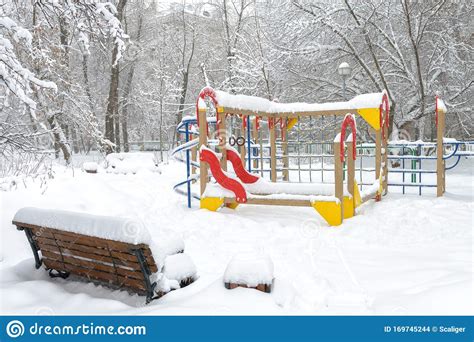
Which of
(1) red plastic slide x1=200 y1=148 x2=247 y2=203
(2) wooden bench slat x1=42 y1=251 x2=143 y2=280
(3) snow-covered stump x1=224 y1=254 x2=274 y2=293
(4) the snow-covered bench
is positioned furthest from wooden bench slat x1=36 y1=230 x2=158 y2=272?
(1) red plastic slide x1=200 y1=148 x2=247 y2=203

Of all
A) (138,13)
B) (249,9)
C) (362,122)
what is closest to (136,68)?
(138,13)

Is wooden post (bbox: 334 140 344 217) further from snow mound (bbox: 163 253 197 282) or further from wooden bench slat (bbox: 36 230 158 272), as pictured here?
wooden bench slat (bbox: 36 230 158 272)

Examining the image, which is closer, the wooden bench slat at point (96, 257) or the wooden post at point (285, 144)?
the wooden bench slat at point (96, 257)

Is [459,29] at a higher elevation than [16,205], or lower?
higher

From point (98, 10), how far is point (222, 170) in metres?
3.88

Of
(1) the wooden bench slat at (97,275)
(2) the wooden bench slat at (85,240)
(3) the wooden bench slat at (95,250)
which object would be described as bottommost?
(1) the wooden bench slat at (97,275)

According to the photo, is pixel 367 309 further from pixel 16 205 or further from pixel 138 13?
pixel 138 13

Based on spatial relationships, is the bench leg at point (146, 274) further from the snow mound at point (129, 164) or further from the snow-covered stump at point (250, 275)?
the snow mound at point (129, 164)

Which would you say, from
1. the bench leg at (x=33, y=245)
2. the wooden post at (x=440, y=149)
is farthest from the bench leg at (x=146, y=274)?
the wooden post at (x=440, y=149)

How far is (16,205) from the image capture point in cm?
711

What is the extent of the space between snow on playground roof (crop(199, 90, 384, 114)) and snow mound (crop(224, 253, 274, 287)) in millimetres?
4514

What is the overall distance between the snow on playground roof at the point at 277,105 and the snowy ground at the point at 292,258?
1987 mm

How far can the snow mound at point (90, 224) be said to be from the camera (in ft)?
11.3

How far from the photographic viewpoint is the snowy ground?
3.70 m
